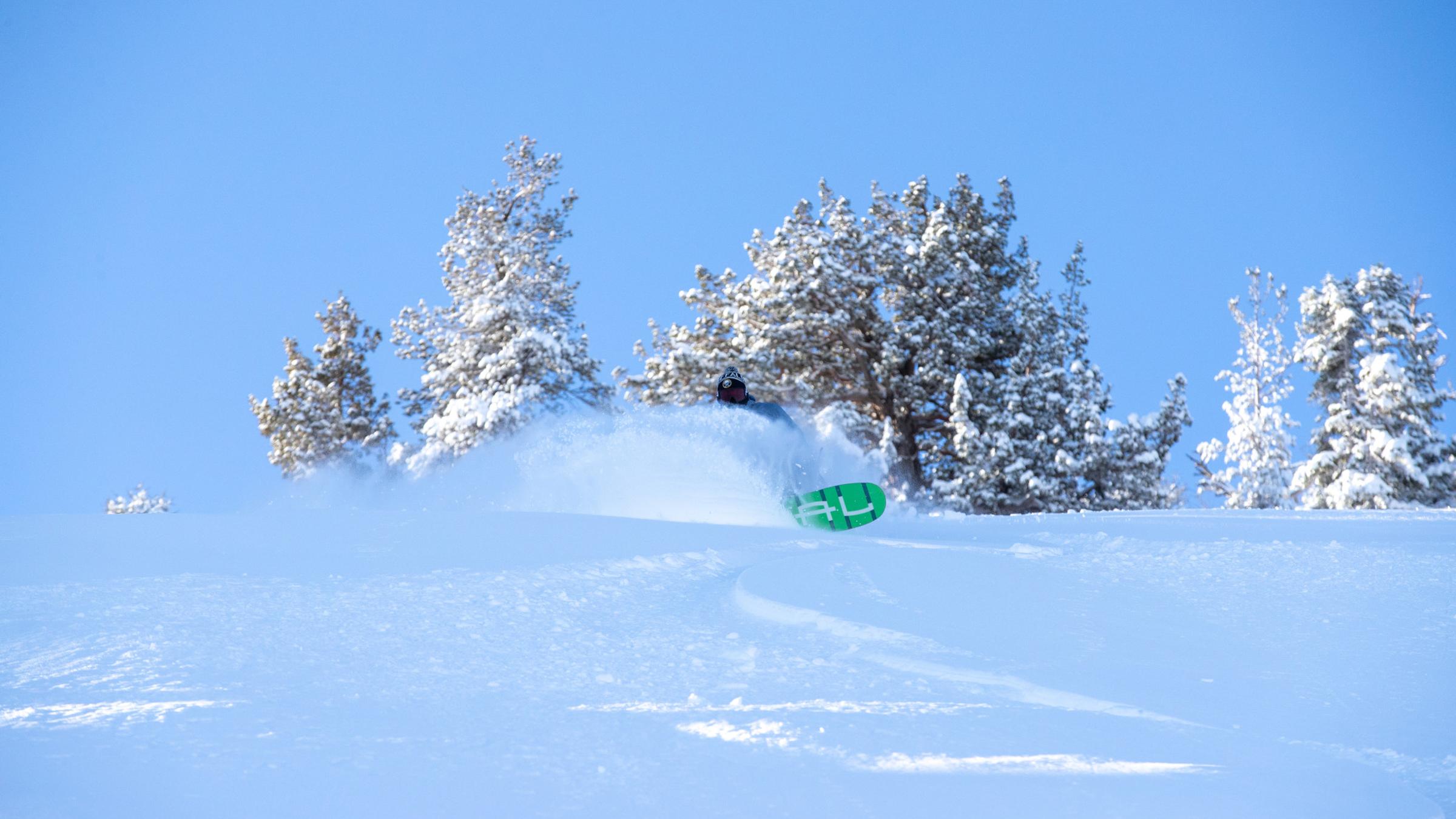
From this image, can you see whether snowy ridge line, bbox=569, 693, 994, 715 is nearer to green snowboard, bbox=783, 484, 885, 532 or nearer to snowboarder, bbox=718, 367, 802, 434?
green snowboard, bbox=783, 484, 885, 532

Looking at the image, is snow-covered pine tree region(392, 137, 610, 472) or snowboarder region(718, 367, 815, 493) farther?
snow-covered pine tree region(392, 137, 610, 472)

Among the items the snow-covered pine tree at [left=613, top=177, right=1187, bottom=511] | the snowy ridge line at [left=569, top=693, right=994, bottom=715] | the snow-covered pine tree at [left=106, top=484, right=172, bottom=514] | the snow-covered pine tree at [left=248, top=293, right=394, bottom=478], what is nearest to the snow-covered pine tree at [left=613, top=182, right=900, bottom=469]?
the snow-covered pine tree at [left=613, top=177, right=1187, bottom=511]

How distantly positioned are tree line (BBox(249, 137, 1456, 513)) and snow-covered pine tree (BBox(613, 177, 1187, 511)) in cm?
5

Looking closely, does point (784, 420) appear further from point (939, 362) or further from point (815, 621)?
point (939, 362)

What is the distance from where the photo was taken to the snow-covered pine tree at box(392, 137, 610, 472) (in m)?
23.9

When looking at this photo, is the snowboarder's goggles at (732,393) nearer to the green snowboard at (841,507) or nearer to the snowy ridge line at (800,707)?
the green snowboard at (841,507)

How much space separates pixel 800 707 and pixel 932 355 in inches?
803

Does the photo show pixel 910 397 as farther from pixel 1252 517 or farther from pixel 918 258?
pixel 1252 517

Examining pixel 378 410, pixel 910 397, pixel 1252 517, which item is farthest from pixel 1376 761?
pixel 378 410

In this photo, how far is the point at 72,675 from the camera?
264cm

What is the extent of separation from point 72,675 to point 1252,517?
21.7 ft

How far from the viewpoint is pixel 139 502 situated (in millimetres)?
41406

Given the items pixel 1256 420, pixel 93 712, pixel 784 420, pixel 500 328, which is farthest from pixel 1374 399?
pixel 93 712

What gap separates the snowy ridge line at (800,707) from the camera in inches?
96.2
